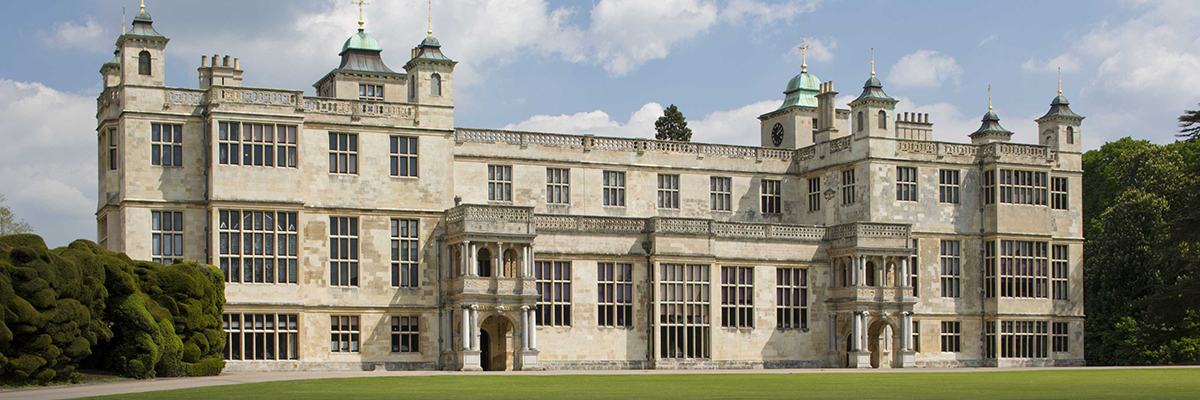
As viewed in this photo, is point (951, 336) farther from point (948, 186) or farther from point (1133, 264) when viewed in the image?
point (1133, 264)

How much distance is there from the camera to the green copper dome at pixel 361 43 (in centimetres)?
6812

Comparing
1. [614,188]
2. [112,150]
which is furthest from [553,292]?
[112,150]

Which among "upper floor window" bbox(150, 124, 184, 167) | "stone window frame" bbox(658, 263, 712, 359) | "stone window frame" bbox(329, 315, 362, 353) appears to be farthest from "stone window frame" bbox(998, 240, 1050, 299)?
"upper floor window" bbox(150, 124, 184, 167)

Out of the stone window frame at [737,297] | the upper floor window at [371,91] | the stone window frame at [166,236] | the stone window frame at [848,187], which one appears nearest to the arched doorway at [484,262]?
the stone window frame at [737,297]

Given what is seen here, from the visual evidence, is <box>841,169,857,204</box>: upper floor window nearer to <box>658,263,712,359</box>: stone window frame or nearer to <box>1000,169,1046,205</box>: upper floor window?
<box>1000,169,1046,205</box>: upper floor window

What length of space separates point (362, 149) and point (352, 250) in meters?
3.44

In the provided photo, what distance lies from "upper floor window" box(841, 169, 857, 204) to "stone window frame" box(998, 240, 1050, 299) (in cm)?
634

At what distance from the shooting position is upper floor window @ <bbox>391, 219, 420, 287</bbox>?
157 ft

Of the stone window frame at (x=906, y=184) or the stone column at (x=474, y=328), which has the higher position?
the stone window frame at (x=906, y=184)

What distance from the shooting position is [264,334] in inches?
1766

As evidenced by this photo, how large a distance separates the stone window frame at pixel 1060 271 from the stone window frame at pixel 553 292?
21.1 meters

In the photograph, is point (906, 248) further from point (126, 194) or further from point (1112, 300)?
point (126, 194)

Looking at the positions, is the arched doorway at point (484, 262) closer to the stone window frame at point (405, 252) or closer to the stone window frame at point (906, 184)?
the stone window frame at point (405, 252)

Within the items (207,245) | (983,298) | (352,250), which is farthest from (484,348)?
(983,298)
